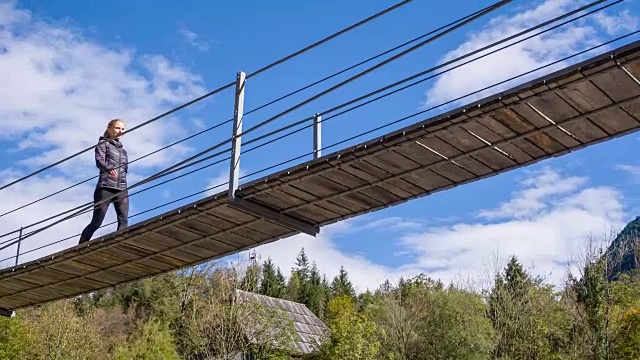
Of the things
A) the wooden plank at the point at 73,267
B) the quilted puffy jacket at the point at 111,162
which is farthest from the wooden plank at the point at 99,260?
the quilted puffy jacket at the point at 111,162

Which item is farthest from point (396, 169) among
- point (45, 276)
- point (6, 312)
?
point (6, 312)

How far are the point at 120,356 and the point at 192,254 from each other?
74.4ft

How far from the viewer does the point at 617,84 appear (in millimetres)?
5762

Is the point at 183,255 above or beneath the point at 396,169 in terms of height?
beneath

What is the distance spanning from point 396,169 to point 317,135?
770 millimetres

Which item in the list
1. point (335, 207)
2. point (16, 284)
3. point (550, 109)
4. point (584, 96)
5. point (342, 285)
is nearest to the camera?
point (584, 96)

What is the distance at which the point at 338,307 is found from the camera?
44.5m

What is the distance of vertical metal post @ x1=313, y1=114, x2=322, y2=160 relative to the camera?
7070mm

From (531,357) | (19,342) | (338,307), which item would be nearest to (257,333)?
(19,342)

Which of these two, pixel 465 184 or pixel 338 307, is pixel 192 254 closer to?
pixel 465 184

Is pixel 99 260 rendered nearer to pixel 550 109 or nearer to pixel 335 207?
pixel 335 207

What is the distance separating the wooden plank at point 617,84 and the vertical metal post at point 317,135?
243 centimetres

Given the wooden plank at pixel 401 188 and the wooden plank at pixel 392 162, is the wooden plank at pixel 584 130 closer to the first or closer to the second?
the wooden plank at pixel 392 162

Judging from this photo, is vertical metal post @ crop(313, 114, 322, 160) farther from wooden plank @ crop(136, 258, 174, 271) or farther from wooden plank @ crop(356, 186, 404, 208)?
wooden plank @ crop(136, 258, 174, 271)
